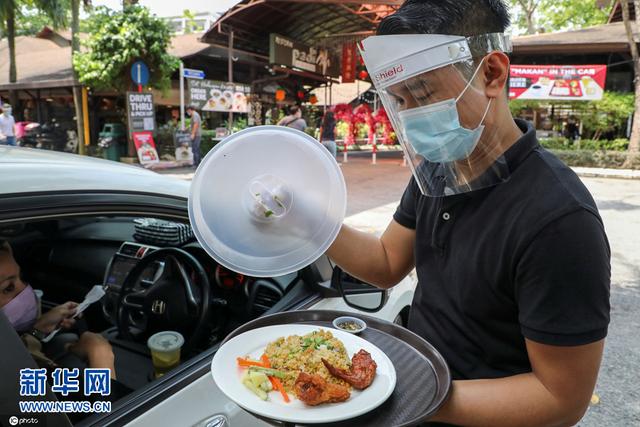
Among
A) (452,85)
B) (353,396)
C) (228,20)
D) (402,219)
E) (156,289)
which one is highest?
(228,20)

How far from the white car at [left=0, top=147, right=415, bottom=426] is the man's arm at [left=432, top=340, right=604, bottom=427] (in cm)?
84

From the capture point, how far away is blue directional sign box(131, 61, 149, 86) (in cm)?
1227

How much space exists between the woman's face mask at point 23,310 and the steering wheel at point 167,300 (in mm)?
385

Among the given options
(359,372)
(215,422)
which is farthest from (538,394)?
(215,422)

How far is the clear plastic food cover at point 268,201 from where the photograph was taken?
50.6 inches

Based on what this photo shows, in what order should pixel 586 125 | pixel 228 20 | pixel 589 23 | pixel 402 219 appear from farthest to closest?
pixel 589 23
pixel 586 125
pixel 228 20
pixel 402 219

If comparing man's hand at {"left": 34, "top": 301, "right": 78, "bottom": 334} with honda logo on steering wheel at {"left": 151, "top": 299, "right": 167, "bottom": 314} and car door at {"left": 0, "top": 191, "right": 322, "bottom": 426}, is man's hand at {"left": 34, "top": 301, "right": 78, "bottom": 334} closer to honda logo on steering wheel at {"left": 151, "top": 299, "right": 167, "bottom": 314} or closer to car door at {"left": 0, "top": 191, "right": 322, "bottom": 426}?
honda logo on steering wheel at {"left": 151, "top": 299, "right": 167, "bottom": 314}

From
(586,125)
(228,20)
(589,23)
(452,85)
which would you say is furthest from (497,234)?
(589,23)

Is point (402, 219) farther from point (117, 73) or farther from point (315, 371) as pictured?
point (117, 73)

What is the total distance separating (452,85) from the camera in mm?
1128

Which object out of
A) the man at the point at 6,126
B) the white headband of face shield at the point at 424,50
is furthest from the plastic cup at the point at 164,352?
the man at the point at 6,126

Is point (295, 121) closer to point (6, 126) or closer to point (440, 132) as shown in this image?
point (6, 126)

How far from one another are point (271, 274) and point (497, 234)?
611 millimetres

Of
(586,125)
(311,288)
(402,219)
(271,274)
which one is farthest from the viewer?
(586,125)
